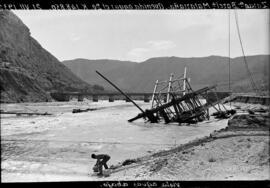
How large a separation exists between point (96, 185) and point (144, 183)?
23.3 inches

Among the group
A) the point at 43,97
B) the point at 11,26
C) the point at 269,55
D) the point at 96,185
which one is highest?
the point at 11,26

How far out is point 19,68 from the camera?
91.1 metres

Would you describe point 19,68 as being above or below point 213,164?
above

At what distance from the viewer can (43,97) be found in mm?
89750

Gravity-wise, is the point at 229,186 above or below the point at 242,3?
below

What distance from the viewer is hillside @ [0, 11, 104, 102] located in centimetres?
7512

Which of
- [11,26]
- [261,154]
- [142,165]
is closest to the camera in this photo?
[261,154]

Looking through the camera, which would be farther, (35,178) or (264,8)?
(35,178)

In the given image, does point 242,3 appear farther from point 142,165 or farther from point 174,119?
point 174,119

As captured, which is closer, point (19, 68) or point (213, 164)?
point (213, 164)

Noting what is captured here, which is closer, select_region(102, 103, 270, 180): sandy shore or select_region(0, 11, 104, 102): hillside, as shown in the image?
select_region(102, 103, 270, 180): sandy shore

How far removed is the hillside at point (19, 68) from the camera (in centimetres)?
7512

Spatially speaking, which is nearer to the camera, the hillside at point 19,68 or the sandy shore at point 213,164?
the sandy shore at point 213,164

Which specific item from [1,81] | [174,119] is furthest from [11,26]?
[174,119]
